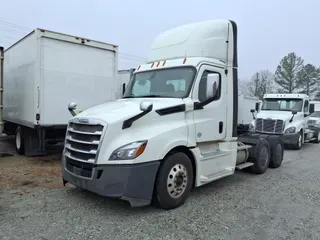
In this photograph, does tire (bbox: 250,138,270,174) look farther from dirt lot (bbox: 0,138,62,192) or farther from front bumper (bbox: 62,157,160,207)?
dirt lot (bbox: 0,138,62,192)

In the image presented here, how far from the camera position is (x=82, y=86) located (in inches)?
322

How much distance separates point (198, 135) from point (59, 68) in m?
4.65

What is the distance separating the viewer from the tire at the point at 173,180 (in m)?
4.34

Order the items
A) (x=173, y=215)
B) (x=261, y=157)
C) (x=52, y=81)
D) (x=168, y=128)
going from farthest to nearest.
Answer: (x=52, y=81)
(x=261, y=157)
(x=168, y=128)
(x=173, y=215)

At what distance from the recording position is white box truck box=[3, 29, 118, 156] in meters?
7.38

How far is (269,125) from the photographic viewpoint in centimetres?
1262

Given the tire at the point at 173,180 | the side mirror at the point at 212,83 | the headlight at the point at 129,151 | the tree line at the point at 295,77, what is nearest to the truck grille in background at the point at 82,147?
the headlight at the point at 129,151

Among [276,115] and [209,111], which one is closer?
[209,111]

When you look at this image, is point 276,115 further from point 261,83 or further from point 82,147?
point 261,83

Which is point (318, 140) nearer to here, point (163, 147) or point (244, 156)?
point (244, 156)

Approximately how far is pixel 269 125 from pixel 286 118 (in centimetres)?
77

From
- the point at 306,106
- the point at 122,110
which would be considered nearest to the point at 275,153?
the point at 122,110

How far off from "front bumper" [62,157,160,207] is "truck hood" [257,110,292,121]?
987 cm

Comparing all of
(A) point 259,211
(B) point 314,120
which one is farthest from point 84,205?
(B) point 314,120
